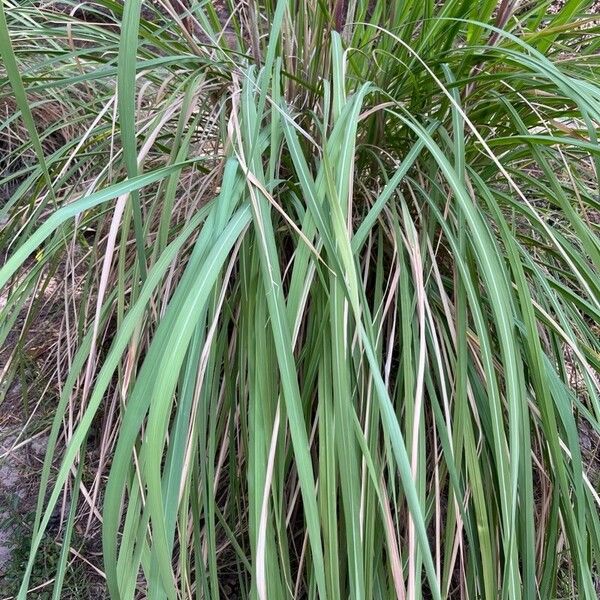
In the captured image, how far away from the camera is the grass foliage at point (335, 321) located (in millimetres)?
499

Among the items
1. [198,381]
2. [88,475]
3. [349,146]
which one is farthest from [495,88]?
[88,475]

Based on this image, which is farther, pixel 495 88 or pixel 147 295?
pixel 495 88

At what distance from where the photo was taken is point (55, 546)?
0.88m

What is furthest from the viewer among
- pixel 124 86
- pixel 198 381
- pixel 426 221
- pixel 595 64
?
pixel 595 64

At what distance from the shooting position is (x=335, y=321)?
1.72ft

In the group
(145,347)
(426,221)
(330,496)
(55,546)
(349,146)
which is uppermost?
(349,146)

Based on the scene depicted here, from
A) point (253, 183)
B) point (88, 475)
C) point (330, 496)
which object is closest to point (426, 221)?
point (253, 183)

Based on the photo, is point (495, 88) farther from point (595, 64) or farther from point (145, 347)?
point (145, 347)

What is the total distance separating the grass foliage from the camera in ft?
1.64

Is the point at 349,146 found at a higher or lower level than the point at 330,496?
higher

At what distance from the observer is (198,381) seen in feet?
1.89

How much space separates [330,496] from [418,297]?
23 cm

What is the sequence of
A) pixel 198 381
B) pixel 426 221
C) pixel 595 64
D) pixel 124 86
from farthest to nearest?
1. pixel 595 64
2. pixel 426 221
3. pixel 198 381
4. pixel 124 86

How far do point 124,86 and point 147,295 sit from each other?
0.17 m
